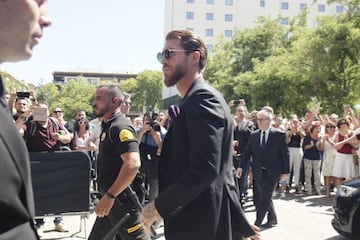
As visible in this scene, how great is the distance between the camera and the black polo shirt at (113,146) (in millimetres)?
3746

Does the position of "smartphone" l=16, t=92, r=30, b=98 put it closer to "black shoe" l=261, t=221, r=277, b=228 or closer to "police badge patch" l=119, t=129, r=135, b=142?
"police badge patch" l=119, t=129, r=135, b=142

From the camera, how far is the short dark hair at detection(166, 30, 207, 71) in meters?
2.68

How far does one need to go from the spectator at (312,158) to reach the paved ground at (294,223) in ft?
2.33

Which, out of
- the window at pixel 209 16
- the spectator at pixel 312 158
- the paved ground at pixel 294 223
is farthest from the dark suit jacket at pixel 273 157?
the window at pixel 209 16

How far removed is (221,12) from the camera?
75625 mm

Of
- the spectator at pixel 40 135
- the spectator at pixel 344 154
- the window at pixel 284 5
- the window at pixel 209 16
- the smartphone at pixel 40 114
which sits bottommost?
the spectator at pixel 344 154

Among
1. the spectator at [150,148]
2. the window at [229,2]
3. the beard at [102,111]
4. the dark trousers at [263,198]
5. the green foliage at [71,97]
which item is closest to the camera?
the beard at [102,111]

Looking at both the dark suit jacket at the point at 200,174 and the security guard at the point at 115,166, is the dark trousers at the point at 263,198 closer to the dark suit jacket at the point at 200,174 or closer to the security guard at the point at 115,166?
the security guard at the point at 115,166

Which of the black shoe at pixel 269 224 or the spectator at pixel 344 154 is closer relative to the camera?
the black shoe at pixel 269 224

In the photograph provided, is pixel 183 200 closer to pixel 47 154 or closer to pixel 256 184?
pixel 47 154

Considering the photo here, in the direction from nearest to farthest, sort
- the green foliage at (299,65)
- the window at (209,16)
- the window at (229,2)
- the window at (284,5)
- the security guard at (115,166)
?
1. the security guard at (115,166)
2. the green foliage at (299,65)
3. the window at (209,16)
4. the window at (229,2)
5. the window at (284,5)

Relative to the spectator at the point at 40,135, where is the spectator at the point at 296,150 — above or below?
below

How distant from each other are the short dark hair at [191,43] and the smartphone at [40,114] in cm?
429

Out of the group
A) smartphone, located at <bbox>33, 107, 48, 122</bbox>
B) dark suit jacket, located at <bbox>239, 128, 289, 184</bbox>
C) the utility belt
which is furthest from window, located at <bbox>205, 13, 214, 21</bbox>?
smartphone, located at <bbox>33, 107, 48, 122</bbox>
